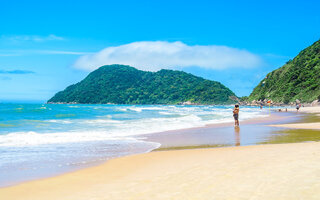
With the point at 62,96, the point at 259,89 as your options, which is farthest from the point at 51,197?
the point at 62,96

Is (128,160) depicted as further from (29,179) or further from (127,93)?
(127,93)

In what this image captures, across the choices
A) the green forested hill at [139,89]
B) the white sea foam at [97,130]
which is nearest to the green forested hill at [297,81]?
the green forested hill at [139,89]

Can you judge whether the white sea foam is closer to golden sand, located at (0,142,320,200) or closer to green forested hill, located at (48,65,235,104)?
golden sand, located at (0,142,320,200)

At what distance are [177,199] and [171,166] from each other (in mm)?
2702

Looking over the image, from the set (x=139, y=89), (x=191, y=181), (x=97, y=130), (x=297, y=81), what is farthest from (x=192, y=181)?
(x=139, y=89)

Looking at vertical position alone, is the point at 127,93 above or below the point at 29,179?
above

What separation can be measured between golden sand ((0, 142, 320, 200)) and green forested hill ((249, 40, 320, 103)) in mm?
81756

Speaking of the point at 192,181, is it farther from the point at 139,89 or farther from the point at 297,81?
the point at 139,89

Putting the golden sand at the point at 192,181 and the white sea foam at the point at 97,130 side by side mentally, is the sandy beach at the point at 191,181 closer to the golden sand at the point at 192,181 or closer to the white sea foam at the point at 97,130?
the golden sand at the point at 192,181

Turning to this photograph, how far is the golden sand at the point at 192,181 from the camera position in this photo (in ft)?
15.0

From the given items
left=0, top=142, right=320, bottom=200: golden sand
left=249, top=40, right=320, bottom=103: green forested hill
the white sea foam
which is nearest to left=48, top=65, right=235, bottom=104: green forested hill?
left=249, top=40, right=320, bottom=103: green forested hill

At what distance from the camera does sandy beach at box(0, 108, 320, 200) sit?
4586mm

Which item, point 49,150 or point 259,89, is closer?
point 49,150

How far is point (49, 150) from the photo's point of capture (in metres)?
10.3
